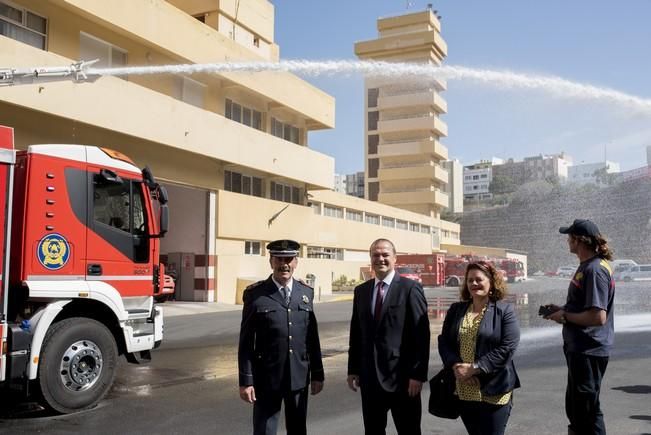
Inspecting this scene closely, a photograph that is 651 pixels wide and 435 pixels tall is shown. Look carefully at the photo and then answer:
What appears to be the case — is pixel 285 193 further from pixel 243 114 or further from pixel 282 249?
pixel 282 249

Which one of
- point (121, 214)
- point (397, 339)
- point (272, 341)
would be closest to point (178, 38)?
point (121, 214)

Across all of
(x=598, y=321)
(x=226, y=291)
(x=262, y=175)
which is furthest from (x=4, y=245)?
(x=262, y=175)

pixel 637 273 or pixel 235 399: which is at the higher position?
pixel 637 273

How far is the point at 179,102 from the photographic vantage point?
21969 mm

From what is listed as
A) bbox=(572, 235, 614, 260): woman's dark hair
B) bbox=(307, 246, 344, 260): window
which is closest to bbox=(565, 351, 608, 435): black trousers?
bbox=(572, 235, 614, 260): woman's dark hair

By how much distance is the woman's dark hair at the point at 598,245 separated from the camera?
14.9 feet

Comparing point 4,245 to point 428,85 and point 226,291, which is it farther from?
point 428,85

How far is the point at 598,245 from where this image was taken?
14.9ft

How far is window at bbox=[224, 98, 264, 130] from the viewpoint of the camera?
88.4 feet

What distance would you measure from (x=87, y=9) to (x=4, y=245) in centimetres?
1454

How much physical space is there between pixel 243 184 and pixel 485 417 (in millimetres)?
24713

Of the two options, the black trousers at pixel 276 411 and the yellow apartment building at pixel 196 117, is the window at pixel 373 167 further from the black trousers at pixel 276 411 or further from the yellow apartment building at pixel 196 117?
the black trousers at pixel 276 411

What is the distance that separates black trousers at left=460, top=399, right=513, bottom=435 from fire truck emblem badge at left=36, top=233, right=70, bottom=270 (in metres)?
4.85

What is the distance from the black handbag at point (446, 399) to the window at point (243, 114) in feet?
78.2
